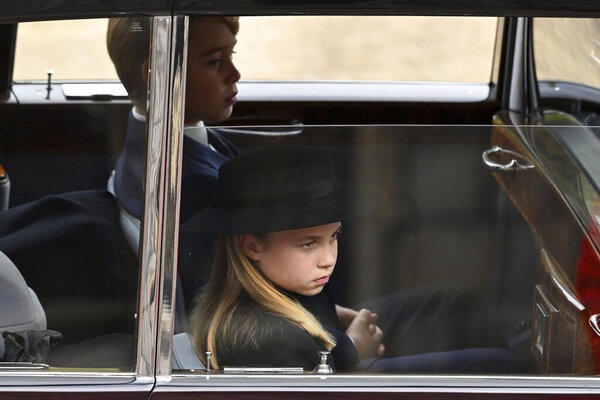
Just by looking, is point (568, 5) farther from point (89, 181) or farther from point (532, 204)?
point (89, 181)

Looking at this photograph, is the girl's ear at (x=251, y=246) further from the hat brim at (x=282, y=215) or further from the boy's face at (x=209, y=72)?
the boy's face at (x=209, y=72)

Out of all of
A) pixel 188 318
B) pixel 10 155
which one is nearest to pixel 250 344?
pixel 188 318

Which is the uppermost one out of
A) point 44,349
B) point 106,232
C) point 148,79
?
point 148,79

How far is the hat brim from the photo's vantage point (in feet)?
6.05

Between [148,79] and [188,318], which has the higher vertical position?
[148,79]

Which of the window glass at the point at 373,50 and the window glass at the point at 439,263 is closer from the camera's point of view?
the window glass at the point at 439,263

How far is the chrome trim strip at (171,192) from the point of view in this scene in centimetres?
170

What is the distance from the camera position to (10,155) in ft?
8.83

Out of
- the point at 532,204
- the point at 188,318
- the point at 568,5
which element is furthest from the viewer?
the point at 532,204

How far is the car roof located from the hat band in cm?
34

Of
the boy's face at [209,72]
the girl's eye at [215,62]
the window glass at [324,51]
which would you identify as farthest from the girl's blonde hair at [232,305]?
the window glass at [324,51]

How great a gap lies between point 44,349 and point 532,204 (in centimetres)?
96

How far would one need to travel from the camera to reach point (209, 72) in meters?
2.08

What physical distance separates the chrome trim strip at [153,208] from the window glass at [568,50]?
1151mm
